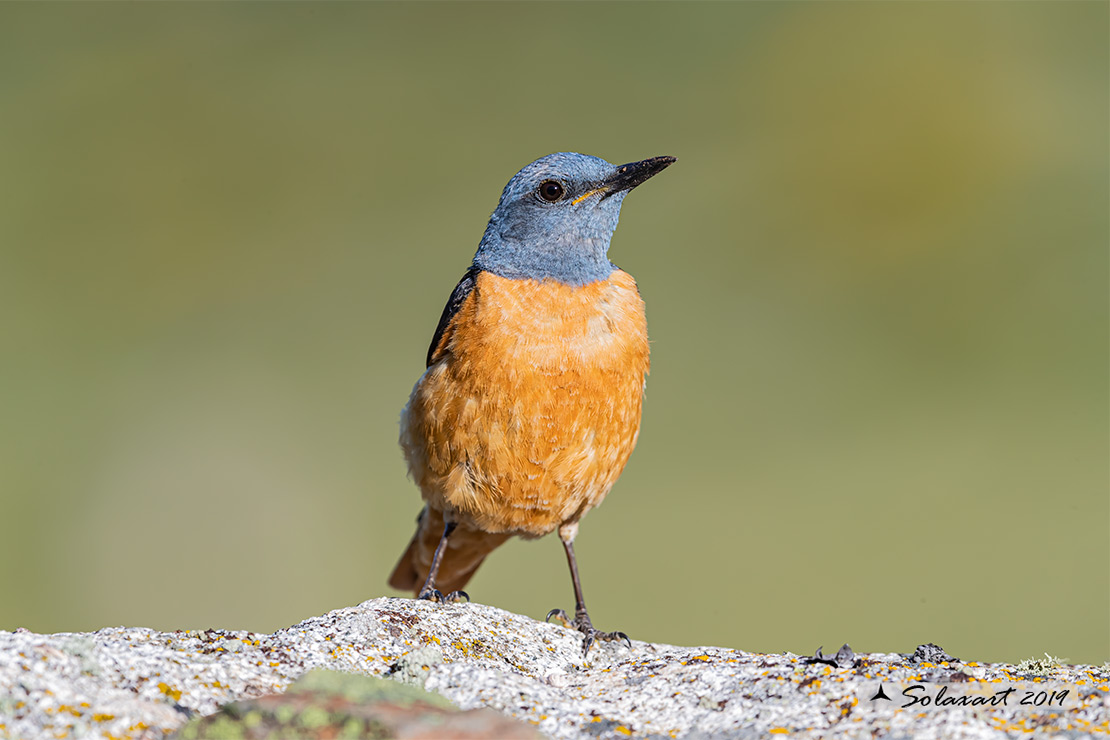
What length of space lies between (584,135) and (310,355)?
8.12m

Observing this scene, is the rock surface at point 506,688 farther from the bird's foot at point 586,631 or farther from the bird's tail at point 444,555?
the bird's tail at point 444,555

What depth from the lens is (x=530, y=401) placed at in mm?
6105

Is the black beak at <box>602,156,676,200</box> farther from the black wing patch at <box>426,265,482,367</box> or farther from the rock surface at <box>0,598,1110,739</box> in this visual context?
the rock surface at <box>0,598,1110,739</box>

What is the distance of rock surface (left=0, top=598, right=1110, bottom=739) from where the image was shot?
133 inches

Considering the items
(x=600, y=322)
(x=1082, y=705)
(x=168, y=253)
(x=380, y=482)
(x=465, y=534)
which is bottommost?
(x=1082, y=705)

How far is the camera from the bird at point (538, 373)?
6.15 metres

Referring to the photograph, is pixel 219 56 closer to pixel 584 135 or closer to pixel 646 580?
pixel 584 135

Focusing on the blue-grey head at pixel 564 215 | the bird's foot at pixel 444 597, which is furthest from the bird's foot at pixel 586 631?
the blue-grey head at pixel 564 215

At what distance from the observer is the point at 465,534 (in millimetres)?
7117

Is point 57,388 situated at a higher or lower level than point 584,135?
lower

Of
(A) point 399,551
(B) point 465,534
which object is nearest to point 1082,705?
(B) point 465,534

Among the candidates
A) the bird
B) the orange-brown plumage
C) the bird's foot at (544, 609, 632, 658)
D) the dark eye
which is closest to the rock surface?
the bird's foot at (544, 609, 632, 658)

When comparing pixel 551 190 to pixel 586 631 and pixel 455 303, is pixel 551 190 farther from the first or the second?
pixel 586 631

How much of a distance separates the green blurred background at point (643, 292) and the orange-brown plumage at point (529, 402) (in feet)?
20.9
